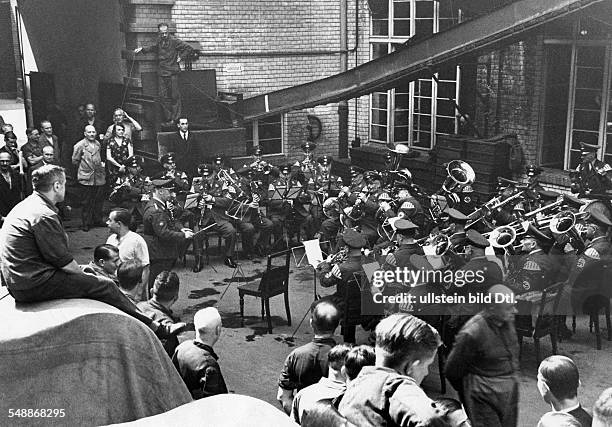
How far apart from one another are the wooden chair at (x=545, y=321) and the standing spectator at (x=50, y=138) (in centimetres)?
509

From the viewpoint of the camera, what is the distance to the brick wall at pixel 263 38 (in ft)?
24.3

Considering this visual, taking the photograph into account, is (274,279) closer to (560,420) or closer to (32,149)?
(32,149)

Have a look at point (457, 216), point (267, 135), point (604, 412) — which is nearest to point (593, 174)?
point (457, 216)

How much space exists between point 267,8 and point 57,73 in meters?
2.71

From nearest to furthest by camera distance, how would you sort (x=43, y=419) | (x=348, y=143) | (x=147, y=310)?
(x=43, y=419)
(x=147, y=310)
(x=348, y=143)

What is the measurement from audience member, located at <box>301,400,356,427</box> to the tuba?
5.69 meters

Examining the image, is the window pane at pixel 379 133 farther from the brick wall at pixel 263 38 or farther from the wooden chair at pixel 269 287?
the wooden chair at pixel 269 287

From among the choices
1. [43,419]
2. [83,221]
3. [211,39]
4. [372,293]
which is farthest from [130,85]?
[43,419]

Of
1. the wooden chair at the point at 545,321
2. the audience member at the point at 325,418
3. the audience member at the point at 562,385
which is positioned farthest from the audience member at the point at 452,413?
the wooden chair at the point at 545,321

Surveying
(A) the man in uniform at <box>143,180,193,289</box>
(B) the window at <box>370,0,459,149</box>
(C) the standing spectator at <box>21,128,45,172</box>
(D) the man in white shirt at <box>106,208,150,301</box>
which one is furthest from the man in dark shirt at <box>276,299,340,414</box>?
(C) the standing spectator at <box>21,128,45,172</box>

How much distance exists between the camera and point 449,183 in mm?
8234

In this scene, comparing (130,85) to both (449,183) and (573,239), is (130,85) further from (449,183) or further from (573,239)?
(573,239)

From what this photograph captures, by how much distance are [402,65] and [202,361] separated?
457cm

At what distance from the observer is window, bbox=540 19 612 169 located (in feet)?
25.8
